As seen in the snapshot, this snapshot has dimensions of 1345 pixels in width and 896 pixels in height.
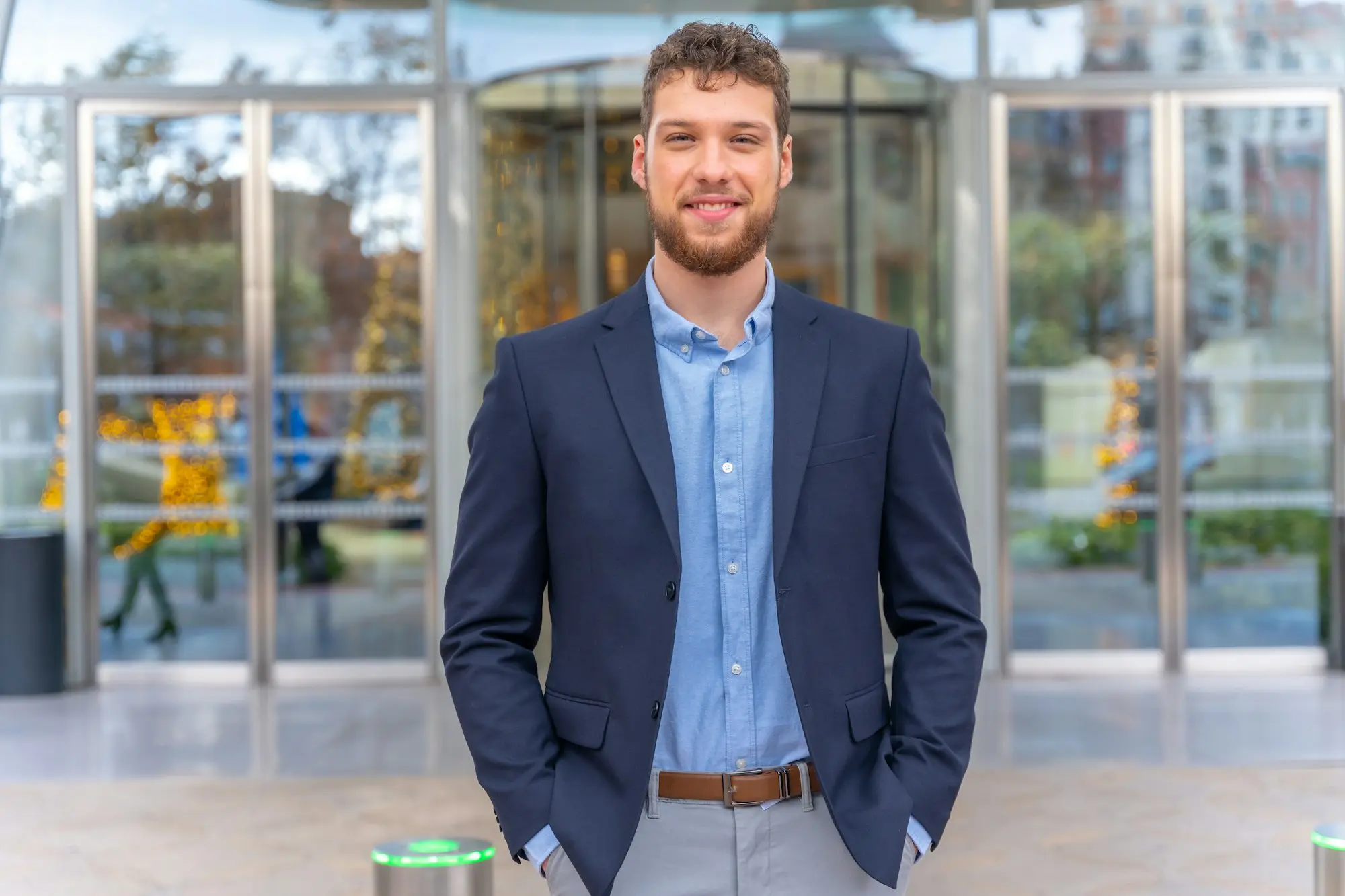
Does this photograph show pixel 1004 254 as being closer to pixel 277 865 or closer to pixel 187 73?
pixel 187 73

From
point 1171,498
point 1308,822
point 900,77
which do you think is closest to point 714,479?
point 1308,822

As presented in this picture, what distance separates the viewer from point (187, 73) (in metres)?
8.84

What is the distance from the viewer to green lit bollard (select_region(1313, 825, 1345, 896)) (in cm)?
346

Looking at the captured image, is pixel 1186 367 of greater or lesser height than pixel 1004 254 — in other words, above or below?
below

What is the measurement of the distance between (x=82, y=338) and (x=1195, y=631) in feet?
21.7

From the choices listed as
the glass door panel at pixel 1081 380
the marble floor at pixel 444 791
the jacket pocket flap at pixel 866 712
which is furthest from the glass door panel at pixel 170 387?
the jacket pocket flap at pixel 866 712

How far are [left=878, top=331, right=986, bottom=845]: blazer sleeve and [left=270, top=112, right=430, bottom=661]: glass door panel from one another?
704 centimetres

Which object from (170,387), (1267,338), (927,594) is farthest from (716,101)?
(1267,338)

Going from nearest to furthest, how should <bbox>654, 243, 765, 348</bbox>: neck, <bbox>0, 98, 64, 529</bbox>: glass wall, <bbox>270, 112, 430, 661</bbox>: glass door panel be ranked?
<bbox>654, 243, 765, 348</bbox>: neck < <bbox>0, 98, 64, 529</bbox>: glass wall < <bbox>270, 112, 430, 661</bbox>: glass door panel

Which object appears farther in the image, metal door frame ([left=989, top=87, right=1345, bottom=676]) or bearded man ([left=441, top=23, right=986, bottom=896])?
metal door frame ([left=989, top=87, right=1345, bottom=676])

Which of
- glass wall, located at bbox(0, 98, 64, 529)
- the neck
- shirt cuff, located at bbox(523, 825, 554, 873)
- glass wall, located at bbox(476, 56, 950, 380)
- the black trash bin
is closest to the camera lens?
shirt cuff, located at bbox(523, 825, 554, 873)

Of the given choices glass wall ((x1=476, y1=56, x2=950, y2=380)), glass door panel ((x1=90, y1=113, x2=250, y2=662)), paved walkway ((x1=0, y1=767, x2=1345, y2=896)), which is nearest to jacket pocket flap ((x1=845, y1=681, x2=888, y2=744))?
paved walkway ((x1=0, y1=767, x2=1345, y2=896))

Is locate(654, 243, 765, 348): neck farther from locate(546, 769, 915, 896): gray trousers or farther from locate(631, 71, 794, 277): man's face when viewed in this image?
locate(546, 769, 915, 896): gray trousers

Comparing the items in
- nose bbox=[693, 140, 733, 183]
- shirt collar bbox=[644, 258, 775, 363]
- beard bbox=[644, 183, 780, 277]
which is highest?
nose bbox=[693, 140, 733, 183]
